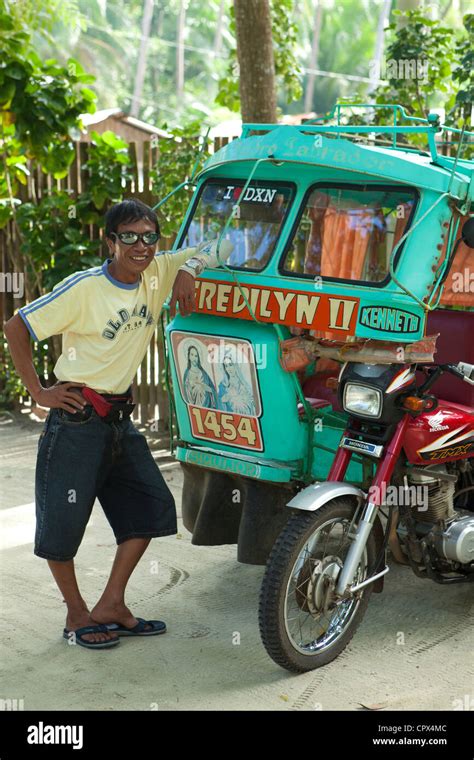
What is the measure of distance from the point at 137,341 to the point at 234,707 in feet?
5.07

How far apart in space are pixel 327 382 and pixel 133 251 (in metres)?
1.11

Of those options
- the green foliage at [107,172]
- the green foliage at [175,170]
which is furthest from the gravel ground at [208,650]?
the green foliage at [107,172]

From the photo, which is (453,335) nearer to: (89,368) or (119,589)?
(89,368)

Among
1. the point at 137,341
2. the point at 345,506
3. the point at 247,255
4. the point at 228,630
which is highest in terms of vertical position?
the point at 247,255

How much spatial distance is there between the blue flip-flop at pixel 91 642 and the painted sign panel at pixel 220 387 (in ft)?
3.14

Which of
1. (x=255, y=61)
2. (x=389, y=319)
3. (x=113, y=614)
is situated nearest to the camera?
(x=389, y=319)

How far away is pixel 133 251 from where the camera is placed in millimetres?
4180

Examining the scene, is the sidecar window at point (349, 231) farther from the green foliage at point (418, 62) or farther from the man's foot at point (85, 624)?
the green foliage at point (418, 62)

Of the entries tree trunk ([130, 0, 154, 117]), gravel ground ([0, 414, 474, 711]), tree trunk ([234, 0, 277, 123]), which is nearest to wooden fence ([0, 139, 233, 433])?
tree trunk ([234, 0, 277, 123])

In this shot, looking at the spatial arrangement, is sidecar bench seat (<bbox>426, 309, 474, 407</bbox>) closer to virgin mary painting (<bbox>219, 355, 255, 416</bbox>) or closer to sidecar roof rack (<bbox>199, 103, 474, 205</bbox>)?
sidecar roof rack (<bbox>199, 103, 474, 205</bbox>)

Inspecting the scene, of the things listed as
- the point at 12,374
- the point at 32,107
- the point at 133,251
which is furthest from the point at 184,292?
the point at 12,374
